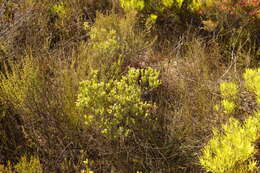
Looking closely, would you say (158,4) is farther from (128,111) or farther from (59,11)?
(128,111)

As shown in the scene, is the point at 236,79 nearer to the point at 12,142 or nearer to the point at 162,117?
the point at 162,117

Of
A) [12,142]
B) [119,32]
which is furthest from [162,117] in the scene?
[119,32]

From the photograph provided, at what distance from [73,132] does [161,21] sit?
8.15 ft

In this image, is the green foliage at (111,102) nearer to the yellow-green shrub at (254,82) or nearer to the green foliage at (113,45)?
the green foliage at (113,45)

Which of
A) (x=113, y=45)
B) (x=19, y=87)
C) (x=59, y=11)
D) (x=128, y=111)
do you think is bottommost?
(x=128, y=111)

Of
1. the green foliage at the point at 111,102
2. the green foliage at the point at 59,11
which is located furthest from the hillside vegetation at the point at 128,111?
the green foliage at the point at 59,11

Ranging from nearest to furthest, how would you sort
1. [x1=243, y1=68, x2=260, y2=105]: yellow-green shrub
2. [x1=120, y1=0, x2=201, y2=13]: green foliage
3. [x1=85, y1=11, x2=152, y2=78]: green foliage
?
1. [x1=243, y1=68, x2=260, y2=105]: yellow-green shrub
2. [x1=85, y1=11, x2=152, y2=78]: green foliage
3. [x1=120, y1=0, x2=201, y2=13]: green foliage

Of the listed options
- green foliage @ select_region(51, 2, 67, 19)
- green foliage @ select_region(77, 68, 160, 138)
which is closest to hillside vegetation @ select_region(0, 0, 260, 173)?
green foliage @ select_region(77, 68, 160, 138)

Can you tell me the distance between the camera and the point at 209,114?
239 centimetres

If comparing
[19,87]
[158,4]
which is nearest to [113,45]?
[19,87]

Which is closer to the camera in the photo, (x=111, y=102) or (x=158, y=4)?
(x=111, y=102)

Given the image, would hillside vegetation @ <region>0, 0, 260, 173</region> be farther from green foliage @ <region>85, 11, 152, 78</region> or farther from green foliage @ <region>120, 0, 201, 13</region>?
green foliage @ <region>120, 0, 201, 13</region>

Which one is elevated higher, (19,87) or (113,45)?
(113,45)

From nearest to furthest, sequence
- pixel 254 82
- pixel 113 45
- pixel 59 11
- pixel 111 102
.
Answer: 1. pixel 111 102
2. pixel 254 82
3. pixel 113 45
4. pixel 59 11
